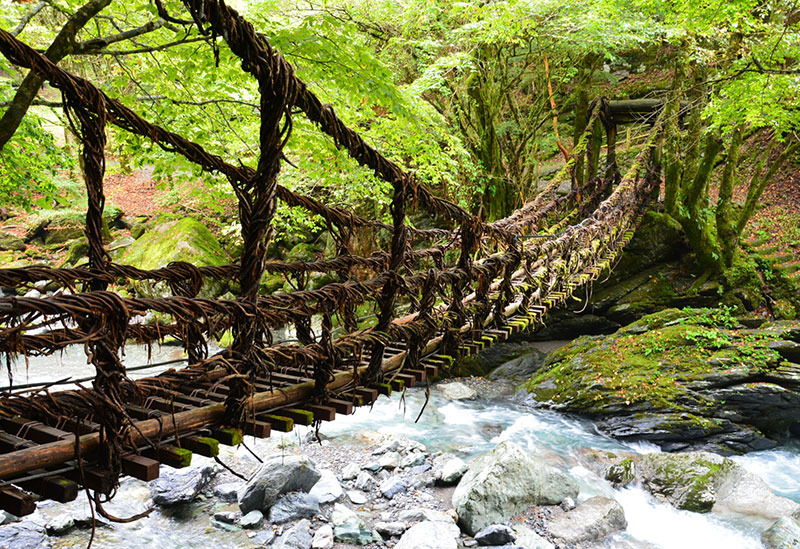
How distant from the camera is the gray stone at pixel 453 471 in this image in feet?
18.0

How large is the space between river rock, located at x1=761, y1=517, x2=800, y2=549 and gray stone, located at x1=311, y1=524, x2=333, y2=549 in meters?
3.91

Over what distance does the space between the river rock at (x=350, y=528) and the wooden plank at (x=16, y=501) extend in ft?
12.0

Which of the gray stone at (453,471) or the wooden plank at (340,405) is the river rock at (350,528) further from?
the wooden plank at (340,405)

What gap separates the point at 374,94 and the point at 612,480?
495 centimetres

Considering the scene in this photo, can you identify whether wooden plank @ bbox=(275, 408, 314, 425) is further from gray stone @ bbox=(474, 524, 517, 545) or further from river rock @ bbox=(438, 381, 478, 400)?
river rock @ bbox=(438, 381, 478, 400)

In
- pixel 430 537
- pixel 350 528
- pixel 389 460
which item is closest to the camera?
pixel 430 537

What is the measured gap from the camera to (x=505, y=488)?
16.1 feet

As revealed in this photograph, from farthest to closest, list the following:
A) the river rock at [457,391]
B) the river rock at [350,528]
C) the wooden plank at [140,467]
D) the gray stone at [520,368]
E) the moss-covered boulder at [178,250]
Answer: the moss-covered boulder at [178,250] → the gray stone at [520,368] → the river rock at [457,391] → the river rock at [350,528] → the wooden plank at [140,467]

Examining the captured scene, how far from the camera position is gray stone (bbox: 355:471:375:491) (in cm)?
549

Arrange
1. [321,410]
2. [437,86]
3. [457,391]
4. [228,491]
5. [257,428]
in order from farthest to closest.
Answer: [457,391], [437,86], [228,491], [321,410], [257,428]

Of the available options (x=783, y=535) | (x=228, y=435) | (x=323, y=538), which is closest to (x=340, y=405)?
(x=228, y=435)

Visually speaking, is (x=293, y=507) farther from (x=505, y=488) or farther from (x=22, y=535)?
(x=22, y=535)

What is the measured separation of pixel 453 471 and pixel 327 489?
55.7 inches

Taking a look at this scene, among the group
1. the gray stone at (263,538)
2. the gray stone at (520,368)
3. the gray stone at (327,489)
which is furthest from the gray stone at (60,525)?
the gray stone at (520,368)
